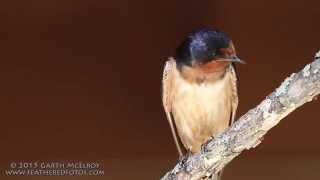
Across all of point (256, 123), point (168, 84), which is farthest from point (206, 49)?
point (256, 123)

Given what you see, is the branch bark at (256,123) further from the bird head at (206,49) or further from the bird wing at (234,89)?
the bird wing at (234,89)

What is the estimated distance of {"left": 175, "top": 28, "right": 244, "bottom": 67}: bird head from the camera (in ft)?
6.52

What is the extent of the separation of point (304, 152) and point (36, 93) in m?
1.21

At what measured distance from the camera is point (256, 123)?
60.8 inches

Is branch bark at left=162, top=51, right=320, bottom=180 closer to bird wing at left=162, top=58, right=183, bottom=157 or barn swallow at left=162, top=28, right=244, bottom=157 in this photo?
barn swallow at left=162, top=28, right=244, bottom=157

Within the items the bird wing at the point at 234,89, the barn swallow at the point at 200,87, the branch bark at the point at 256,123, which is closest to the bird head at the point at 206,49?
the barn swallow at the point at 200,87

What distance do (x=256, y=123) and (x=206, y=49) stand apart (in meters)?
0.57

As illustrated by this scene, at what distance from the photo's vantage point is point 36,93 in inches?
122

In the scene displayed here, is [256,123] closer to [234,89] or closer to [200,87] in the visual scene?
[200,87]

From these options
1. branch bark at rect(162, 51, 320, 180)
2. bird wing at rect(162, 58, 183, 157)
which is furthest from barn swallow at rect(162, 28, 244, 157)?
branch bark at rect(162, 51, 320, 180)

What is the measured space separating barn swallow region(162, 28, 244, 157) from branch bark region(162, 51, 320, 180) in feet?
1.16

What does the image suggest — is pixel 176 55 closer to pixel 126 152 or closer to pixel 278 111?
pixel 278 111

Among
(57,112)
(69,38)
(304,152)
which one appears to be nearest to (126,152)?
(57,112)

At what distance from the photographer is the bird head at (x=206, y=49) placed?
6.52 feet
